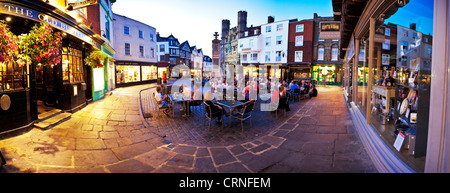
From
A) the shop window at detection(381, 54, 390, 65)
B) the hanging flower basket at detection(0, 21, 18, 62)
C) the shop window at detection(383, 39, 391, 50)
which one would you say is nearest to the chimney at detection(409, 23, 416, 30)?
the shop window at detection(383, 39, 391, 50)

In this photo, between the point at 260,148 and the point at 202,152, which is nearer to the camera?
the point at 202,152

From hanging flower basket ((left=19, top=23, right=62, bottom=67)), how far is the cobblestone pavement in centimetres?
199

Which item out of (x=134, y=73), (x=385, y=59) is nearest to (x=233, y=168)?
(x=385, y=59)

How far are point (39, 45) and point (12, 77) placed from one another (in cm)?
113

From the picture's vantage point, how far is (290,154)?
400cm

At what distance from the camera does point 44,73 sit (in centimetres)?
752

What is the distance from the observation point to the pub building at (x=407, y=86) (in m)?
2.14

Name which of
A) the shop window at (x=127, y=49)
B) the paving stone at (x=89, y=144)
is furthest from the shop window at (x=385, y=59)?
the shop window at (x=127, y=49)

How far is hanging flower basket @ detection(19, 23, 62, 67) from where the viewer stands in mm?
4820

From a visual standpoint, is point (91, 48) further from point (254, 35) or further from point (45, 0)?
point (254, 35)

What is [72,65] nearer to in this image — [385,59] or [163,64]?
[385,59]

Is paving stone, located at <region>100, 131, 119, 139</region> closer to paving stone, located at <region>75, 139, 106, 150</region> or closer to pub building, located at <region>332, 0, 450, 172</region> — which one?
paving stone, located at <region>75, 139, 106, 150</region>
